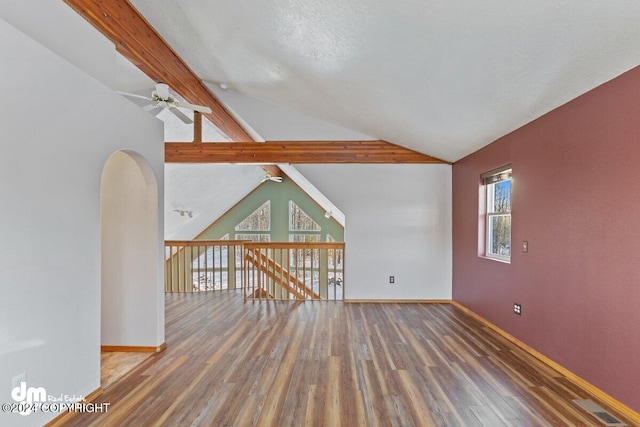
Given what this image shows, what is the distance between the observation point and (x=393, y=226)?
4922mm

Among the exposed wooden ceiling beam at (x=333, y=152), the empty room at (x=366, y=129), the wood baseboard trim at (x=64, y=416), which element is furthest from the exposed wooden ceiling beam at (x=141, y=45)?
the wood baseboard trim at (x=64, y=416)

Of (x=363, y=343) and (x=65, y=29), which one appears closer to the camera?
(x=65, y=29)

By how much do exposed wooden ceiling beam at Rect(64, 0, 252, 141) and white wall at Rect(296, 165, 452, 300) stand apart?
1977 millimetres

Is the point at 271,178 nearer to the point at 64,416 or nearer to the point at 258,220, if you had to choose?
the point at 258,220

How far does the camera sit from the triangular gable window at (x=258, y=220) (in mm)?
9195

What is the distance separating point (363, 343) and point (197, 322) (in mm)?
2142

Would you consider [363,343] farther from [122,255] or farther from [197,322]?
[122,255]

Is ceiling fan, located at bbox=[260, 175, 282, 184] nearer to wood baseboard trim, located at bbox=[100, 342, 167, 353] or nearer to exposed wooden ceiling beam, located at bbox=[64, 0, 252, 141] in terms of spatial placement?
exposed wooden ceiling beam, located at bbox=[64, 0, 252, 141]

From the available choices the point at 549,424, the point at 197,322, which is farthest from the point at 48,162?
the point at 549,424

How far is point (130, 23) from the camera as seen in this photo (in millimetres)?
2828

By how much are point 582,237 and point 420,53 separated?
190 centimetres

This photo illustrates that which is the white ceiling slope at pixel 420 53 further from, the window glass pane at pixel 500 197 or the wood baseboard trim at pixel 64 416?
the wood baseboard trim at pixel 64 416

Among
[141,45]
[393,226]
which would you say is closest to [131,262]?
[141,45]

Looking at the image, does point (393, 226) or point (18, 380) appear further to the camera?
point (393, 226)
